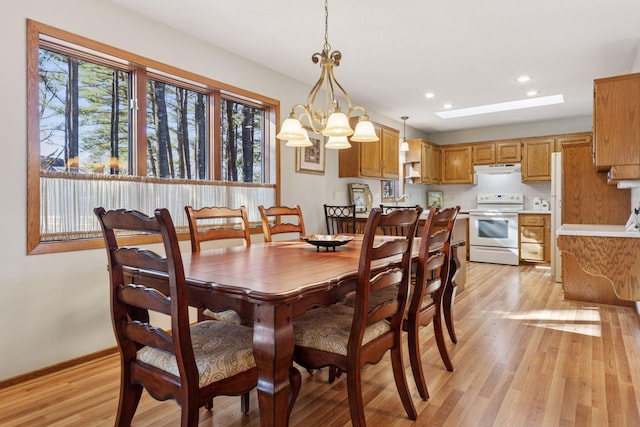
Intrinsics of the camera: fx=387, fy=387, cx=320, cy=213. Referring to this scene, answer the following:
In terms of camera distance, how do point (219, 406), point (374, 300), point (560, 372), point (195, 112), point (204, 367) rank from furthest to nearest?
point (195, 112) → point (560, 372) → point (374, 300) → point (219, 406) → point (204, 367)

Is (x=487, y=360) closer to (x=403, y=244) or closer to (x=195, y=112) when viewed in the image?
(x=403, y=244)

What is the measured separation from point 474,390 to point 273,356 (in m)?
1.38

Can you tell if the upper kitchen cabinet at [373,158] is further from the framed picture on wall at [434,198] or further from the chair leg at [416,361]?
the chair leg at [416,361]

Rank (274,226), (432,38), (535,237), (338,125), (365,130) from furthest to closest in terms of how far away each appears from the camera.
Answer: (535,237)
(432,38)
(274,226)
(365,130)
(338,125)

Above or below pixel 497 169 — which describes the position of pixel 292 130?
below

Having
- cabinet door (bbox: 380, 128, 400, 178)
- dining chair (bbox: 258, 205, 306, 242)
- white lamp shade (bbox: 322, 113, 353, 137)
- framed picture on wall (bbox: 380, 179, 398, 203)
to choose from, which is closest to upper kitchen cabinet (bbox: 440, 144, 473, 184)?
framed picture on wall (bbox: 380, 179, 398, 203)

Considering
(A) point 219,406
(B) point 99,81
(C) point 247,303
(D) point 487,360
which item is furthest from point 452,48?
(A) point 219,406

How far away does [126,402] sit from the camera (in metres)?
1.52

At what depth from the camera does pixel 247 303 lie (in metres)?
1.32

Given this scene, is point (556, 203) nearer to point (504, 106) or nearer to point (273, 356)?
point (504, 106)

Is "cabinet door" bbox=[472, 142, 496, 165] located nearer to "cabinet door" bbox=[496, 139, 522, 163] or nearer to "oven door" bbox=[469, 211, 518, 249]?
"cabinet door" bbox=[496, 139, 522, 163]

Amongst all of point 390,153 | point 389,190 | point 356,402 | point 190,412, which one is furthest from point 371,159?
point 190,412

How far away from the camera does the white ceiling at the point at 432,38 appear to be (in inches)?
105

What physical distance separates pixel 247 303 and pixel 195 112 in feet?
8.23
